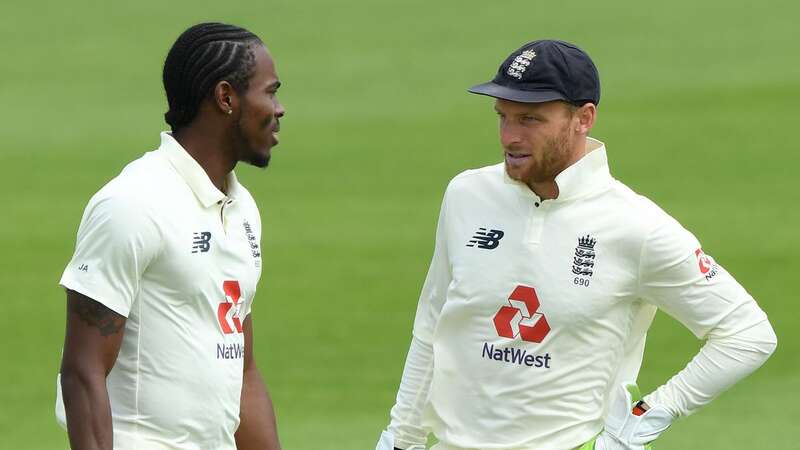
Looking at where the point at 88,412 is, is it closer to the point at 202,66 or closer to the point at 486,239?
the point at 202,66

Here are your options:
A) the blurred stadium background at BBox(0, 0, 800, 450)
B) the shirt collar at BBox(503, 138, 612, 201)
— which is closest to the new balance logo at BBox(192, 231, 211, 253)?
the shirt collar at BBox(503, 138, 612, 201)

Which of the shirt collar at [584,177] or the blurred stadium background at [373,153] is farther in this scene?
the blurred stadium background at [373,153]

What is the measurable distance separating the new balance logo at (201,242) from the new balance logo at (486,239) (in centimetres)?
99

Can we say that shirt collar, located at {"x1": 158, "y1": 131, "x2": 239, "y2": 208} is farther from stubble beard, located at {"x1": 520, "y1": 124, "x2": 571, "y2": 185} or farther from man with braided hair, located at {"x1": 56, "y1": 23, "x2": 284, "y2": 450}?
stubble beard, located at {"x1": 520, "y1": 124, "x2": 571, "y2": 185}

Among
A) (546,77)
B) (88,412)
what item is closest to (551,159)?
(546,77)

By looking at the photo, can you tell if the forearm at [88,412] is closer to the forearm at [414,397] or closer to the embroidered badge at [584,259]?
the forearm at [414,397]

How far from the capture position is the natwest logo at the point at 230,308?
4945mm

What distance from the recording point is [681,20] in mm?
22172

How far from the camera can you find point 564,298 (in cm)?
530

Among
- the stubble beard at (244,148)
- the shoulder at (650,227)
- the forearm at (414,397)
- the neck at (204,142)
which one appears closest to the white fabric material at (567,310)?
the shoulder at (650,227)

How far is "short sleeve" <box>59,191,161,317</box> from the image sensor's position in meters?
4.62

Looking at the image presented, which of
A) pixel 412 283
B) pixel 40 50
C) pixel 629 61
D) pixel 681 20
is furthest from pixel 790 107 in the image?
pixel 40 50

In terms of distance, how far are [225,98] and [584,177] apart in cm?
124

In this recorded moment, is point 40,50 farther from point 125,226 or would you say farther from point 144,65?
point 125,226
